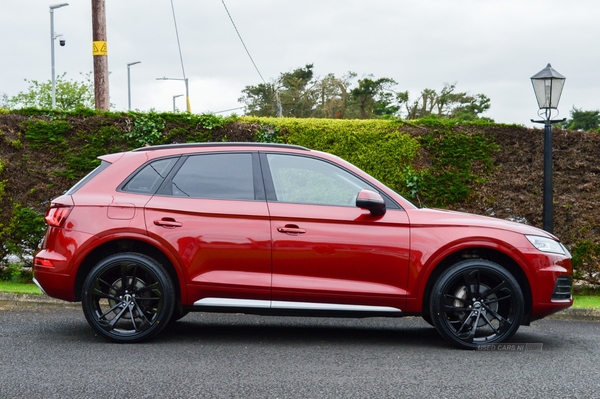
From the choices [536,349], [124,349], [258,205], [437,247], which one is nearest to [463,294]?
[437,247]

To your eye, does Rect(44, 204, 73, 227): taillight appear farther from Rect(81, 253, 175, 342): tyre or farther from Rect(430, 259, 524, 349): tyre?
Rect(430, 259, 524, 349): tyre

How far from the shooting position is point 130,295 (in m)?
6.68

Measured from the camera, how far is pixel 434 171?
1099cm

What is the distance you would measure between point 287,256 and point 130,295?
4.65ft

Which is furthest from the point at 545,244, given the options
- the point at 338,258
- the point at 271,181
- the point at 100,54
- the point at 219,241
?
the point at 100,54

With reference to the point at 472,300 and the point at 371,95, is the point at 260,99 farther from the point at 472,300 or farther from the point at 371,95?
the point at 472,300

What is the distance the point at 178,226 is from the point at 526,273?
10.1ft

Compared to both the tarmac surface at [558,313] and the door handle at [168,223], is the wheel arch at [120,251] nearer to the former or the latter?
the door handle at [168,223]

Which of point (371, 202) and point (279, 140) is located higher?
point (279, 140)

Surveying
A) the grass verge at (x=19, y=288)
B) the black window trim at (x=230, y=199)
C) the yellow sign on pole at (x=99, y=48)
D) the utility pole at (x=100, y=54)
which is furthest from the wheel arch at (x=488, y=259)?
the yellow sign on pole at (x=99, y=48)

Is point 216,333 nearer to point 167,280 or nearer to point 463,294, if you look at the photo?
point 167,280

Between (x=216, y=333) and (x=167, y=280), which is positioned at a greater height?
(x=167, y=280)

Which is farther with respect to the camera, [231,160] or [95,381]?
[231,160]

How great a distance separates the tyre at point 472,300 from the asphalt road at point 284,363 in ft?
0.60
